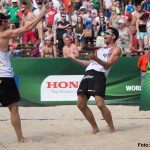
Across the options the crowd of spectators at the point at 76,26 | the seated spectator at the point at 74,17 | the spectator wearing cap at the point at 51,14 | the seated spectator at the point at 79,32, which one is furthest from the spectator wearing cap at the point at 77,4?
the seated spectator at the point at 79,32

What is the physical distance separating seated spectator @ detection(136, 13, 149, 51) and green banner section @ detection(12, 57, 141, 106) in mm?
2734

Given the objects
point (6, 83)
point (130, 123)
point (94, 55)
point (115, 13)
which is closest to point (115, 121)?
point (130, 123)

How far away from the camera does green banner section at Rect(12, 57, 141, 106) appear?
574 inches

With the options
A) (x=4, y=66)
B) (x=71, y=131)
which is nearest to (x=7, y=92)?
(x=4, y=66)

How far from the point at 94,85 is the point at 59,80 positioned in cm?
483

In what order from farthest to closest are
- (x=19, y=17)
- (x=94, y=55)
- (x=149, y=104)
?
1. (x=19, y=17)
2. (x=149, y=104)
3. (x=94, y=55)

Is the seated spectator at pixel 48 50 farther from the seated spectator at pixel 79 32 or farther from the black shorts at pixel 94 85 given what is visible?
the black shorts at pixel 94 85

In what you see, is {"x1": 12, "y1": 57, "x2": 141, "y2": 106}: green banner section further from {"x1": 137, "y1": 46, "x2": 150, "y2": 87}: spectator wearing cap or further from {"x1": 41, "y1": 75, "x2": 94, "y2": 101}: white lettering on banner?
{"x1": 137, "y1": 46, "x2": 150, "y2": 87}: spectator wearing cap

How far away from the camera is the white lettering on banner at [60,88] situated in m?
14.5

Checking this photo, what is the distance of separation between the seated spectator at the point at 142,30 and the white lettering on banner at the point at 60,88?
357cm

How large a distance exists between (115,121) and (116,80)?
3.13 meters

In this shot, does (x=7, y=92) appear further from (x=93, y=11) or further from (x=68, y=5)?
(x=68, y=5)

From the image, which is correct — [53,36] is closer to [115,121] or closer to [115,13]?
[115,13]

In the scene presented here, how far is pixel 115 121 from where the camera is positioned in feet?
38.5
